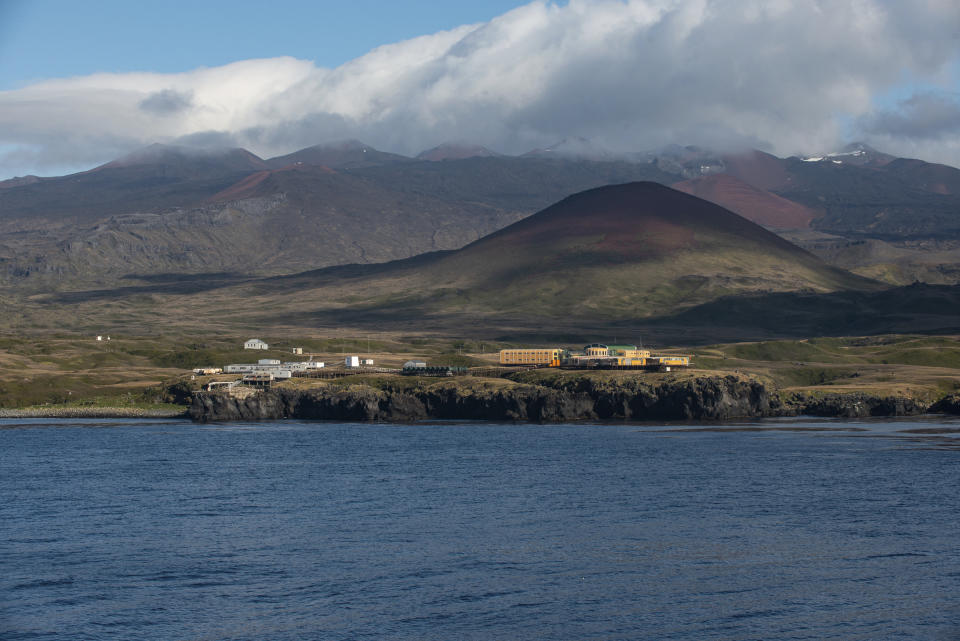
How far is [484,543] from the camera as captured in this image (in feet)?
195

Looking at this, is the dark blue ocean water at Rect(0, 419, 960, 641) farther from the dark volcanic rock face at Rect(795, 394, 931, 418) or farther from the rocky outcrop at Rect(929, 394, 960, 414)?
the rocky outcrop at Rect(929, 394, 960, 414)

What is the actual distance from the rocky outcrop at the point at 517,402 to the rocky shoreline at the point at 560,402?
0.13 meters

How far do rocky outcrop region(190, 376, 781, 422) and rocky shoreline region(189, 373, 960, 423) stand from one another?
127 mm

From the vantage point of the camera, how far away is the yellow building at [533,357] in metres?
172

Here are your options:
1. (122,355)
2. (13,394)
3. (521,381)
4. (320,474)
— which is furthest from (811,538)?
(122,355)

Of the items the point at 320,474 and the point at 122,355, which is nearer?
the point at 320,474

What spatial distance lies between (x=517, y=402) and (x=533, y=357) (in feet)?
114

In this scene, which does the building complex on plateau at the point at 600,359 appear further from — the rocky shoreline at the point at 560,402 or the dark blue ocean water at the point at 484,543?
the dark blue ocean water at the point at 484,543

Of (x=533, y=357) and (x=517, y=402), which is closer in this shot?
(x=517, y=402)

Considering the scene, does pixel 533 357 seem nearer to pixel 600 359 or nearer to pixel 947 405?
pixel 600 359

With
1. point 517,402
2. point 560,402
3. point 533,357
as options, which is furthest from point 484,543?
point 533,357

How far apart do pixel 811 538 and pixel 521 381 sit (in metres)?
92.5

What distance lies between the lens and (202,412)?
456ft

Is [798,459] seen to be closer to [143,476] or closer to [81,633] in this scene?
[143,476]
